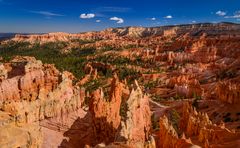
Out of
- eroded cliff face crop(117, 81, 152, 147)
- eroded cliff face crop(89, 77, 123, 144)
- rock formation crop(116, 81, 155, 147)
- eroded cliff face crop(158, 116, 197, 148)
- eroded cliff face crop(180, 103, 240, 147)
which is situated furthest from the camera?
eroded cliff face crop(180, 103, 240, 147)

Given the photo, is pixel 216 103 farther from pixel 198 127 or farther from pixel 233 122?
pixel 198 127

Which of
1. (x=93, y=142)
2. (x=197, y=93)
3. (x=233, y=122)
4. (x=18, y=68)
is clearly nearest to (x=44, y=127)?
(x=93, y=142)

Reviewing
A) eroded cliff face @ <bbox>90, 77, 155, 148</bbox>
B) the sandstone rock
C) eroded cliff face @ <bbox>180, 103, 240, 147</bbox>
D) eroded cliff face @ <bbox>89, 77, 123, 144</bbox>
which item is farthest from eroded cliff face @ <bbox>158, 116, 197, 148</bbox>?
eroded cliff face @ <bbox>89, 77, 123, 144</bbox>

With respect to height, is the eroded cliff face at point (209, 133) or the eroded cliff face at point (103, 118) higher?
the eroded cliff face at point (103, 118)

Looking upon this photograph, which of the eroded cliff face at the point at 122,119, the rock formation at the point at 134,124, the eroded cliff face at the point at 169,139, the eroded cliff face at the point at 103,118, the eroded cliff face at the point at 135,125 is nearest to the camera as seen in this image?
the eroded cliff face at the point at 135,125

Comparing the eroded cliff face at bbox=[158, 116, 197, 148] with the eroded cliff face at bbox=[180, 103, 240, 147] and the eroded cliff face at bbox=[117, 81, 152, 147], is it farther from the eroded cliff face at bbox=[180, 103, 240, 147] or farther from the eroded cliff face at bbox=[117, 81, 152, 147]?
the eroded cliff face at bbox=[180, 103, 240, 147]

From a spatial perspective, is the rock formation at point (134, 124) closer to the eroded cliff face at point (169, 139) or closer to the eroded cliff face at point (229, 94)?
the eroded cliff face at point (169, 139)

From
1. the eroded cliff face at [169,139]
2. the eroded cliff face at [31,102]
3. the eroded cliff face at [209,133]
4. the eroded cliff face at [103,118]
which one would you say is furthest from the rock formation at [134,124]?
the eroded cliff face at [31,102]

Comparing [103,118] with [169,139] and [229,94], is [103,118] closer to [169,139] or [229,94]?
[169,139]

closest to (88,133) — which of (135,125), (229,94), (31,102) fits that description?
(135,125)
